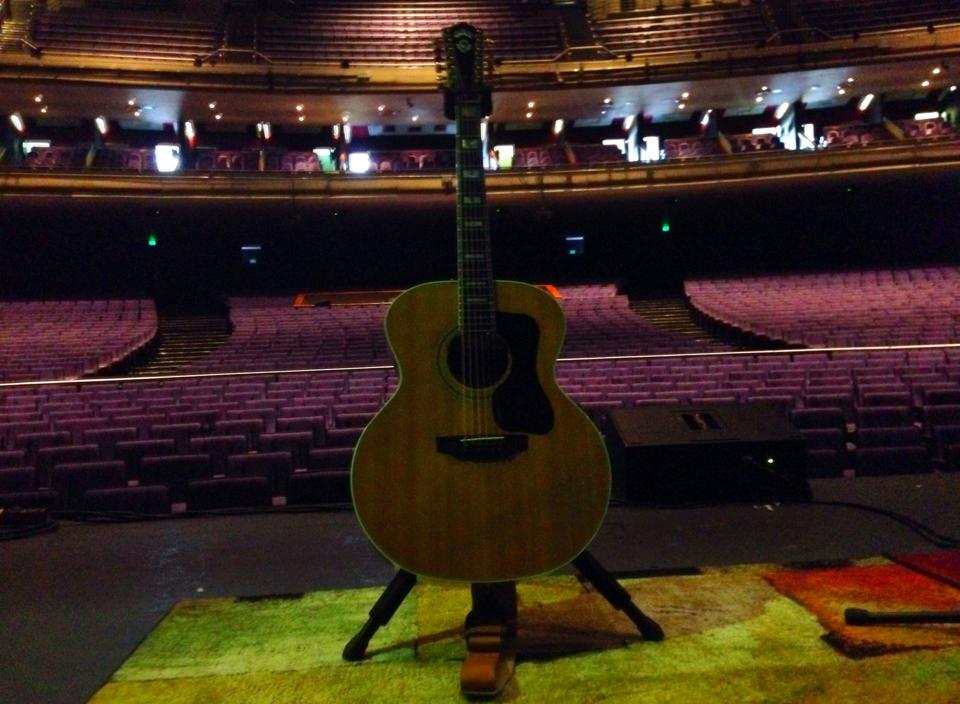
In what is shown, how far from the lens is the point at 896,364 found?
584 centimetres

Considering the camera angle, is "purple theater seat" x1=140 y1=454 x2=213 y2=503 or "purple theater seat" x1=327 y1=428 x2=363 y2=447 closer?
"purple theater seat" x1=140 y1=454 x2=213 y2=503

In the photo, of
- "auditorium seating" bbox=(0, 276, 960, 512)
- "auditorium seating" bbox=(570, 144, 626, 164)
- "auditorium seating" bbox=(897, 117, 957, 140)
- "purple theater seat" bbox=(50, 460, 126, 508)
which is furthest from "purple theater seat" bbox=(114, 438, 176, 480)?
"auditorium seating" bbox=(897, 117, 957, 140)

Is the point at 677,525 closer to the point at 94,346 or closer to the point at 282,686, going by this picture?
the point at 282,686

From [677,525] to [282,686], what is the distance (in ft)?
5.70

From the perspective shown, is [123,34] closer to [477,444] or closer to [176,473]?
[176,473]

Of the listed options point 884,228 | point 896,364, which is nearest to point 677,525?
point 896,364

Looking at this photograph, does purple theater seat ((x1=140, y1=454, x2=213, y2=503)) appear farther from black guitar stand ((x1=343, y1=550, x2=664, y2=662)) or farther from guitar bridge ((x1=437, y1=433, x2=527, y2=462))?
guitar bridge ((x1=437, y1=433, x2=527, y2=462))

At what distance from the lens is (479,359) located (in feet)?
5.10

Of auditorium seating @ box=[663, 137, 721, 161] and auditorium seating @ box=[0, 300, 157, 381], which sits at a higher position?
auditorium seating @ box=[663, 137, 721, 161]

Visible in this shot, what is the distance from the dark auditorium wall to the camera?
11.5 meters

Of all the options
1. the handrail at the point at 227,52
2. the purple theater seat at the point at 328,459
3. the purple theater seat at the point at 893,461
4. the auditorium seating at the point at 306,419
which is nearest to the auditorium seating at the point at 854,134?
the auditorium seating at the point at 306,419

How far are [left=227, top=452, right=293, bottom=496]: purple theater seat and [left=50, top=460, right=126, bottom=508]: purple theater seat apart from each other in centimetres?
56

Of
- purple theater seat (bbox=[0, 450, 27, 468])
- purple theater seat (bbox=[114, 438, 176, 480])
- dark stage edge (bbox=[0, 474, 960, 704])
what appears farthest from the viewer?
purple theater seat (bbox=[114, 438, 176, 480])

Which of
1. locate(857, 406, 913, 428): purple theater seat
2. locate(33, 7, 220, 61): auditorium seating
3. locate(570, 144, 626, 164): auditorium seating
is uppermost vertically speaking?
locate(33, 7, 220, 61): auditorium seating
